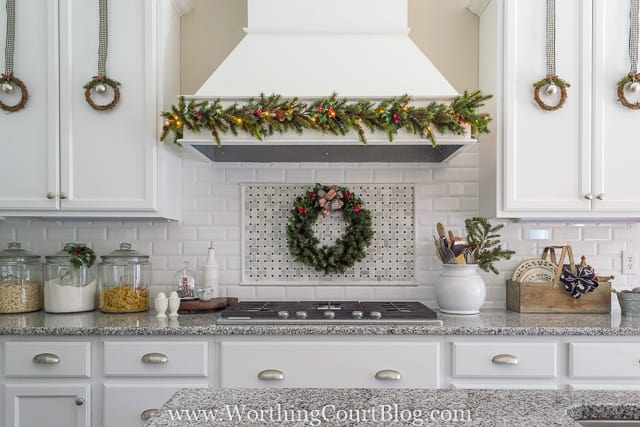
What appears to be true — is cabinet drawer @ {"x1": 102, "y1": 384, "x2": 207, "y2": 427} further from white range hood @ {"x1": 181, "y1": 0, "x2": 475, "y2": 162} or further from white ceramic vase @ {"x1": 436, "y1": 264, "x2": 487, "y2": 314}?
white ceramic vase @ {"x1": 436, "y1": 264, "x2": 487, "y2": 314}

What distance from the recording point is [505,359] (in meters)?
2.33

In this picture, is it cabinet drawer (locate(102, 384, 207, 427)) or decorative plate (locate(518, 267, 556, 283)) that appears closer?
cabinet drawer (locate(102, 384, 207, 427))

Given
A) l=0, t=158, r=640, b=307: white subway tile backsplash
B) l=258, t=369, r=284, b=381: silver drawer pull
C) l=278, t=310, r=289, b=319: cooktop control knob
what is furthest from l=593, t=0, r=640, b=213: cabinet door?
l=258, t=369, r=284, b=381: silver drawer pull

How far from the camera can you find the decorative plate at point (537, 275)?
9.48 ft

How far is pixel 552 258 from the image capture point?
290 cm

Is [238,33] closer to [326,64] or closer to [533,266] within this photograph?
[326,64]

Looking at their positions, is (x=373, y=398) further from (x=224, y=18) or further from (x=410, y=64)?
(x=224, y=18)

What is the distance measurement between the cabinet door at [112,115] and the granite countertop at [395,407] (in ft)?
5.24

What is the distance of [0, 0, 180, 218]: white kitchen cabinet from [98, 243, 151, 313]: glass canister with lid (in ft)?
1.00

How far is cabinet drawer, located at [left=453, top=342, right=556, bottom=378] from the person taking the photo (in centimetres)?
234

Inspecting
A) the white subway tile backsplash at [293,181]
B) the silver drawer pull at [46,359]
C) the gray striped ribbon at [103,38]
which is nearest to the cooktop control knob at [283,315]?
the white subway tile backsplash at [293,181]

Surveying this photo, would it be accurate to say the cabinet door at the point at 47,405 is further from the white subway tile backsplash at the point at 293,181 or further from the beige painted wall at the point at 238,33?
the beige painted wall at the point at 238,33

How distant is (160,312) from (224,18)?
1636 millimetres

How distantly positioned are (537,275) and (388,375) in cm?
110
